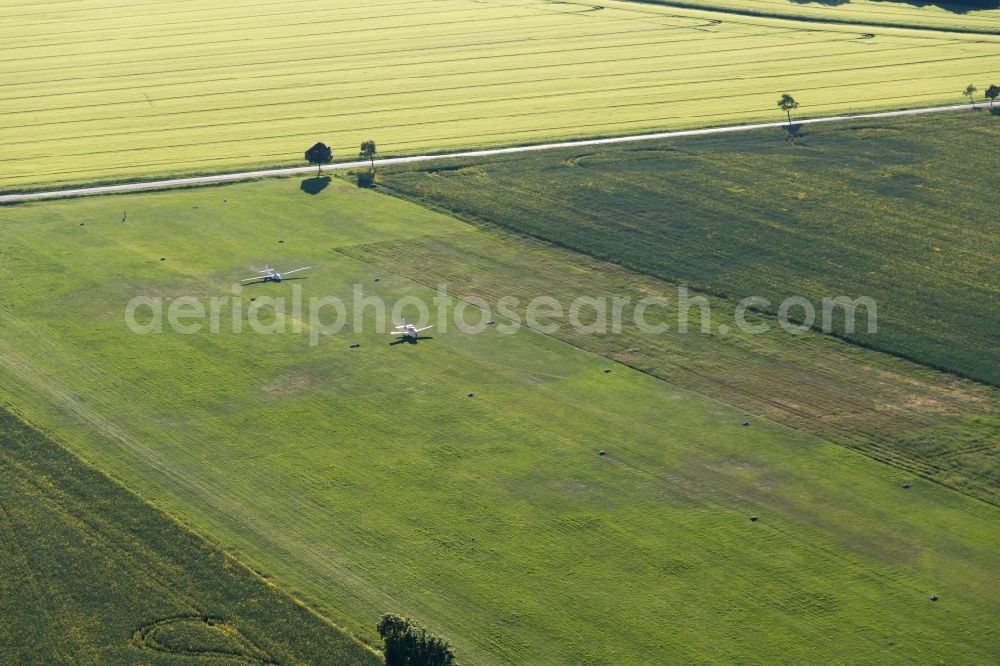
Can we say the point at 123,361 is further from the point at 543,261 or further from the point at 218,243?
the point at 543,261

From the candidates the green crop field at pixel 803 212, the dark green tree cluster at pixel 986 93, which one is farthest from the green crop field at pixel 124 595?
the dark green tree cluster at pixel 986 93

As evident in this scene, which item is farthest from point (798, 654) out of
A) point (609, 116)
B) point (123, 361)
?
point (609, 116)

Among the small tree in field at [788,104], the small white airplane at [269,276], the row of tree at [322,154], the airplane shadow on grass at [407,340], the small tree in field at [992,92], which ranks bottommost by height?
the airplane shadow on grass at [407,340]

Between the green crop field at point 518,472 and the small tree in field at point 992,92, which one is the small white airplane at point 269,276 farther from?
the small tree in field at point 992,92

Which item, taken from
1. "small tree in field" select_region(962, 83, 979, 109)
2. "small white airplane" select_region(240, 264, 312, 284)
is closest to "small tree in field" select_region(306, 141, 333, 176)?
"small white airplane" select_region(240, 264, 312, 284)

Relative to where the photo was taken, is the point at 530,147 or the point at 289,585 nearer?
the point at 289,585

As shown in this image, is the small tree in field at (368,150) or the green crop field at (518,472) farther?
the small tree in field at (368,150)
